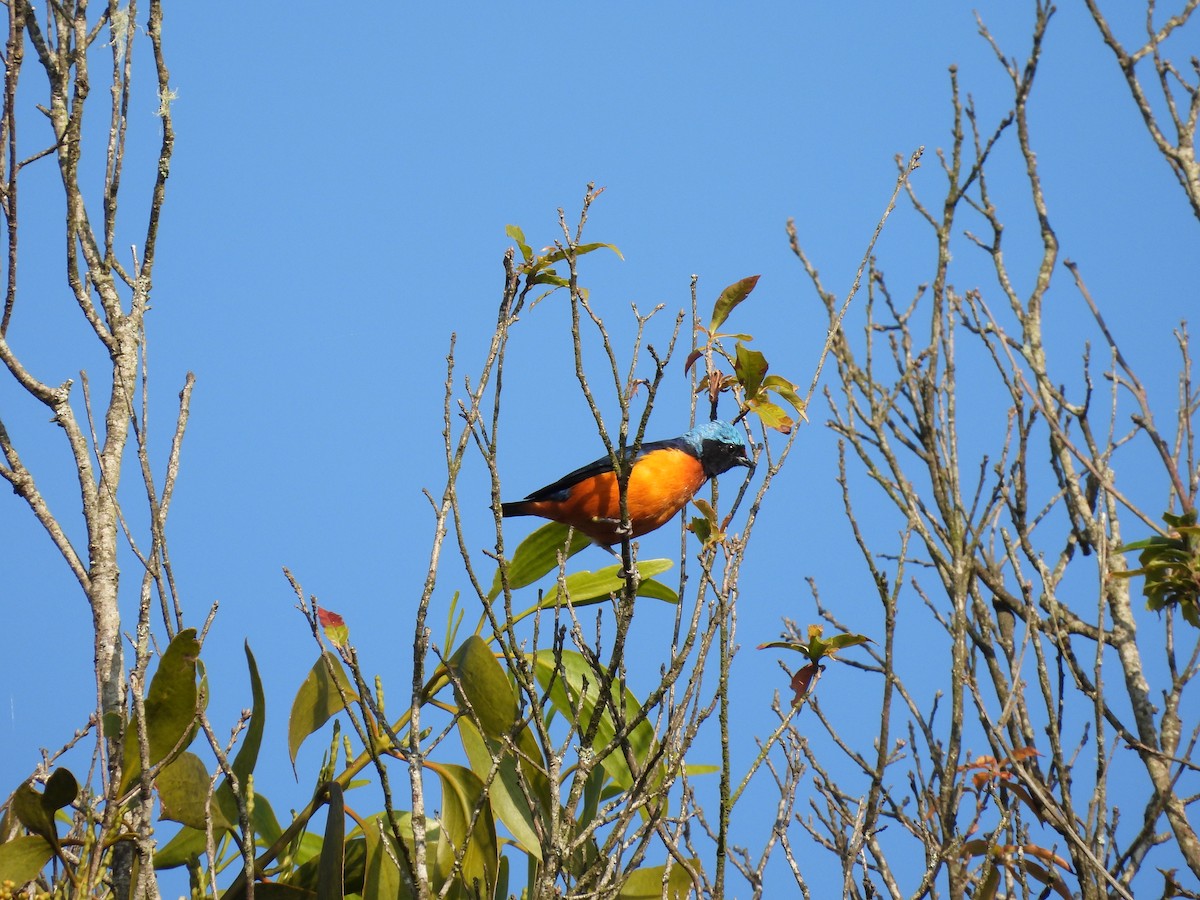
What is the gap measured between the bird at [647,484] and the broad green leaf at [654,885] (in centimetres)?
102

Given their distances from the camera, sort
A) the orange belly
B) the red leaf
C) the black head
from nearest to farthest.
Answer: the red leaf, the orange belly, the black head

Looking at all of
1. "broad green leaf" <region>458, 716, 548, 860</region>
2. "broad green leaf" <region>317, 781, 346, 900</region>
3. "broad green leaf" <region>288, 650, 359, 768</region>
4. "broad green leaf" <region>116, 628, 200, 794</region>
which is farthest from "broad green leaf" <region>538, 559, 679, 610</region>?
"broad green leaf" <region>116, 628, 200, 794</region>

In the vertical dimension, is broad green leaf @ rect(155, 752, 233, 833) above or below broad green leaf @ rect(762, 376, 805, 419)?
below

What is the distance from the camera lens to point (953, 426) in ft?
11.8

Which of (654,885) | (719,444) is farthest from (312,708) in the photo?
(719,444)

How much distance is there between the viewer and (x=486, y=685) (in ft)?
7.63

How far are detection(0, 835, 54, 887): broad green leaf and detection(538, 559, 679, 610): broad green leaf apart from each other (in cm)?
123

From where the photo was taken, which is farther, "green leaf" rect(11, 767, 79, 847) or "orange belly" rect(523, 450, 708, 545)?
"orange belly" rect(523, 450, 708, 545)

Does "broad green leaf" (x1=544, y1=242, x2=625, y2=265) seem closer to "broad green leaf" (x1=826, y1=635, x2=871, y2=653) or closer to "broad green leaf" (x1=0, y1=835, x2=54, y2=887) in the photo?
"broad green leaf" (x1=826, y1=635, x2=871, y2=653)

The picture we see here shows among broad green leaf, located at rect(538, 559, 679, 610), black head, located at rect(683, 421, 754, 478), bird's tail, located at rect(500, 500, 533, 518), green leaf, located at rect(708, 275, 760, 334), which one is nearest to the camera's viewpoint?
green leaf, located at rect(708, 275, 760, 334)

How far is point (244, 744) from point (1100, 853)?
6.72 feet

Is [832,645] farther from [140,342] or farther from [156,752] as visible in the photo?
[140,342]

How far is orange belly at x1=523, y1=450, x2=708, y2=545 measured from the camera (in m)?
3.43

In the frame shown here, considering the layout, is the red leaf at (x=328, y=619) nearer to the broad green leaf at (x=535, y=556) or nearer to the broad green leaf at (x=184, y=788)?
the broad green leaf at (x=184, y=788)
